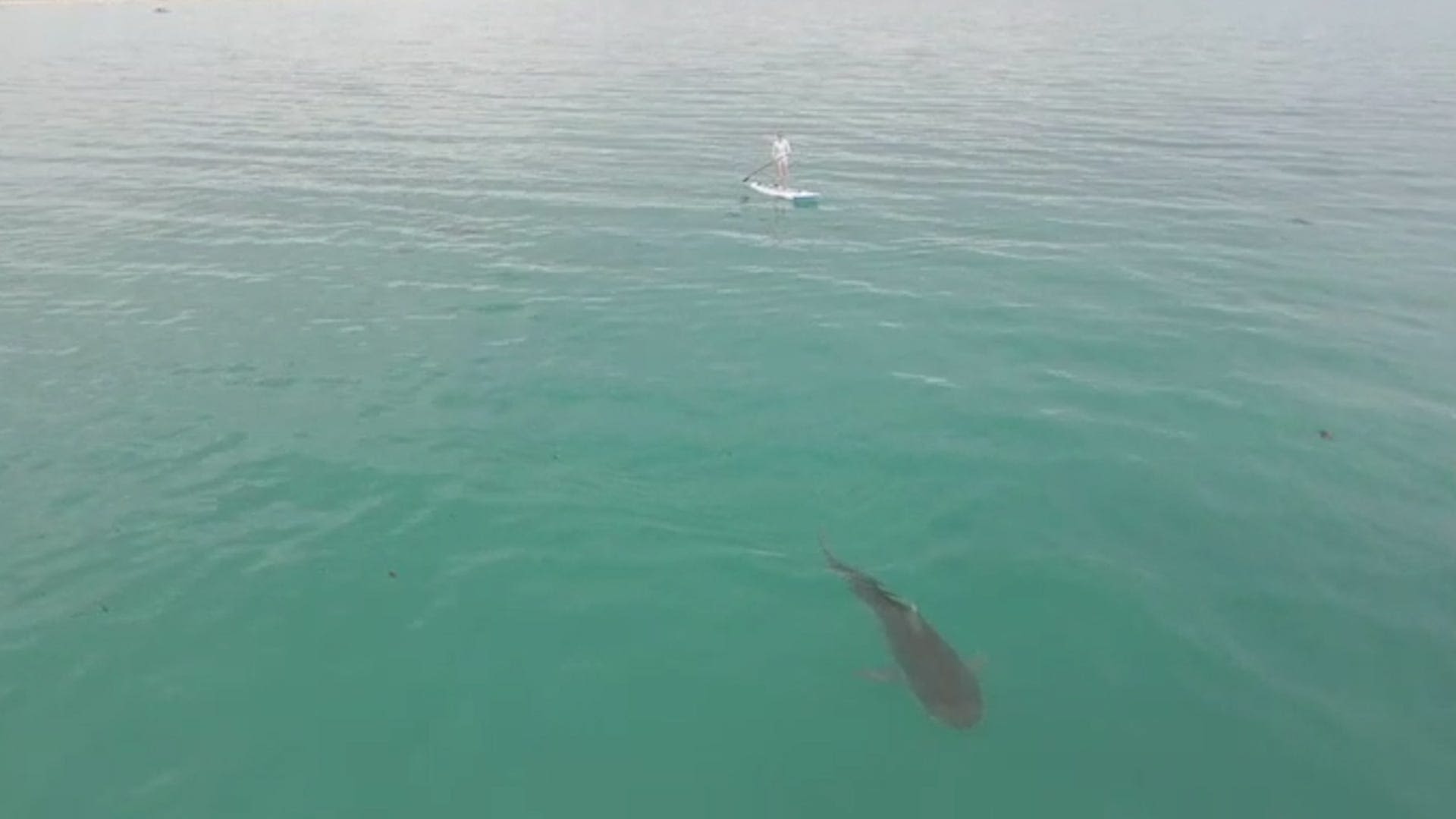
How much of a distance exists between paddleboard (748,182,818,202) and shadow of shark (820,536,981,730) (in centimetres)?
1956

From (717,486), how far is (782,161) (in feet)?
60.4

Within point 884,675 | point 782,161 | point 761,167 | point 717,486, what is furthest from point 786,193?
point 884,675

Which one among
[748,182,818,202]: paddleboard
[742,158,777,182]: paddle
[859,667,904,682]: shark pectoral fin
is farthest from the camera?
[742,158,777,182]: paddle

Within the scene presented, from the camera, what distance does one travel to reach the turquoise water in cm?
1159

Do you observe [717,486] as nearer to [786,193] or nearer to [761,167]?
[786,193]

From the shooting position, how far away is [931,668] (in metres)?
12.0

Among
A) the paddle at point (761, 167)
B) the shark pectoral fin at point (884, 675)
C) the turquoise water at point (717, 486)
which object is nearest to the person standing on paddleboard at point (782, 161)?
the paddle at point (761, 167)

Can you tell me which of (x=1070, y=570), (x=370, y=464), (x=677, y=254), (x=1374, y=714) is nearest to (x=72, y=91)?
(x=677, y=254)

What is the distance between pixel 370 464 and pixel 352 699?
513 cm

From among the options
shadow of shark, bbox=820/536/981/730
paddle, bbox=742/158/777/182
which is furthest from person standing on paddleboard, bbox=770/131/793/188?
shadow of shark, bbox=820/536/981/730

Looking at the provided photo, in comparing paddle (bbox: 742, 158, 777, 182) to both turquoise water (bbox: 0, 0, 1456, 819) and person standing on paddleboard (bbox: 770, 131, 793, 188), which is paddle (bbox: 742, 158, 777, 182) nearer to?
person standing on paddleboard (bbox: 770, 131, 793, 188)

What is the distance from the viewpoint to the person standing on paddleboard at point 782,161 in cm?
3022

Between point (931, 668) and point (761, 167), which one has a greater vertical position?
point (761, 167)

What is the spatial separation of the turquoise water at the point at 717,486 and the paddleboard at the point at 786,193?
1.44 ft
